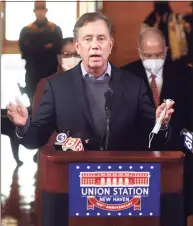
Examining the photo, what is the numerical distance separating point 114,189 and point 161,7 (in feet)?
4.05

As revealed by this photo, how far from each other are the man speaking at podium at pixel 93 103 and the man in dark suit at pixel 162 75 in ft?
0.56

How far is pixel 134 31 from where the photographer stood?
3.01 m

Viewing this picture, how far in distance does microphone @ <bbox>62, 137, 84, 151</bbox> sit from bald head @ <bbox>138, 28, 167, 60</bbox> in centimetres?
72

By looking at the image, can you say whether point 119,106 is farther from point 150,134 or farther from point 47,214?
point 47,214

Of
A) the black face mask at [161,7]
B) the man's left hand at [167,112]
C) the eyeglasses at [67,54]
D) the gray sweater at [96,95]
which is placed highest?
the black face mask at [161,7]

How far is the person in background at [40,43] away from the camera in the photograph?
296 centimetres

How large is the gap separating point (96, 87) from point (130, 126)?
26 cm

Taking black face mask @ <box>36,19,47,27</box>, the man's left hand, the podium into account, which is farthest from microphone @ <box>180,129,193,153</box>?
black face mask @ <box>36,19,47,27</box>

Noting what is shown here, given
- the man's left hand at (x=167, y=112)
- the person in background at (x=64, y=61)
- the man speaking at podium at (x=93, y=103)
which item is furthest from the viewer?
the person in background at (x=64, y=61)

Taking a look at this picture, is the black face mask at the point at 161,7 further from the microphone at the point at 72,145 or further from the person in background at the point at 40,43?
the microphone at the point at 72,145

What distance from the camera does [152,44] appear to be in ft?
9.78

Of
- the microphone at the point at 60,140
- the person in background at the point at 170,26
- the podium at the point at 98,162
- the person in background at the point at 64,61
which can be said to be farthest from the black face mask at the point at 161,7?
the podium at the point at 98,162

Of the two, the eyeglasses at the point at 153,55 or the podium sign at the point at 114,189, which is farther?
the eyeglasses at the point at 153,55

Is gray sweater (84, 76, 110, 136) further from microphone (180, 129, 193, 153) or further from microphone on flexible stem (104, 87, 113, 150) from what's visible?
microphone (180, 129, 193, 153)
